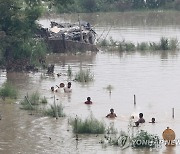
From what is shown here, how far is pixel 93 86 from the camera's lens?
3272 cm

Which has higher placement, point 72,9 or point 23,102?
point 72,9

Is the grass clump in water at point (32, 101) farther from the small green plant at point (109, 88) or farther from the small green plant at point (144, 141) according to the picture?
the small green plant at point (144, 141)

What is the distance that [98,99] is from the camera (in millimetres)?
29578

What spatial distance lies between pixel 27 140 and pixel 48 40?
877 inches

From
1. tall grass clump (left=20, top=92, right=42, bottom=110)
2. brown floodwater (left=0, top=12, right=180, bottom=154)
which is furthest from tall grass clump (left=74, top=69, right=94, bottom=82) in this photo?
tall grass clump (left=20, top=92, right=42, bottom=110)

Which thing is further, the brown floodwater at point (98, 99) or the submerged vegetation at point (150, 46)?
the submerged vegetation at point (150, 46)

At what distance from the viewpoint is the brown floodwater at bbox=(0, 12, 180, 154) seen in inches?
865

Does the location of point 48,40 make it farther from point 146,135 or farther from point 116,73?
point 146,135

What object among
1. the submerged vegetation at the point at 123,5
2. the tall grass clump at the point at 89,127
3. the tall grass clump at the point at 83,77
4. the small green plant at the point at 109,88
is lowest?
the tall grass clump at the point at 89,127

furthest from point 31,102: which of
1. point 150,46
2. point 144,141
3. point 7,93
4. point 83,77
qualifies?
point 150,46

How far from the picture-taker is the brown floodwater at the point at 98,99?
72.1 ft

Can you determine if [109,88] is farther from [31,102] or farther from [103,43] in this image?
[103,43]

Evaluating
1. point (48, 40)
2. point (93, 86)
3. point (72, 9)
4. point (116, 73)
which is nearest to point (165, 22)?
point (72, 9)

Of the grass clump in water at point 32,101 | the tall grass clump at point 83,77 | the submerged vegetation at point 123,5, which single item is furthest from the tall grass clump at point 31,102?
the submerged vegetation at point 123,5
